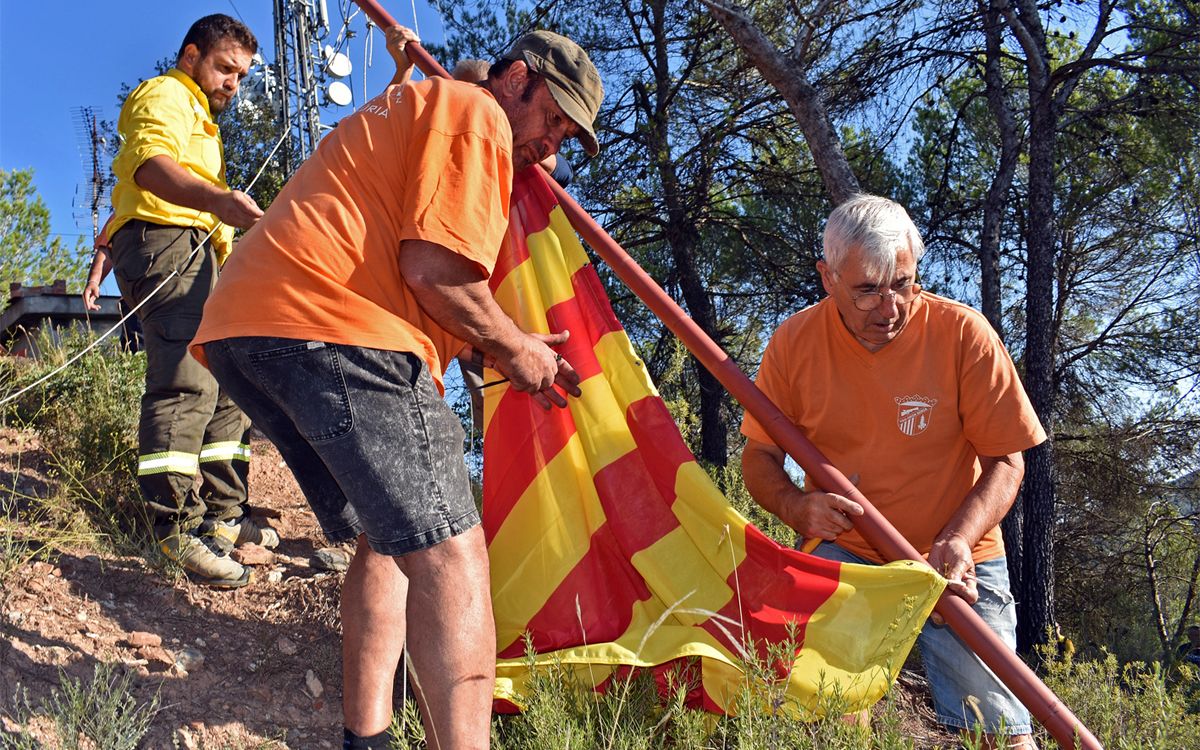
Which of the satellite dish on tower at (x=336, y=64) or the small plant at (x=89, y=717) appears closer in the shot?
the small plant at (x=89, y=717)

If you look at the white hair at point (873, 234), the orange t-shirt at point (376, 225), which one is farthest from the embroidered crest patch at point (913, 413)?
the orange t-shirt at point (376, 225)

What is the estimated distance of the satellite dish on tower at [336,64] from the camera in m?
10.4

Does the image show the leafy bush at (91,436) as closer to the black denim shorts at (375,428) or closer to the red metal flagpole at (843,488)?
the black denim shorts at (375,428)

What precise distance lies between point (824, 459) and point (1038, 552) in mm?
5402

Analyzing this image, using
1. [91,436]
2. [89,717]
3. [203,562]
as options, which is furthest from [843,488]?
[91,436]

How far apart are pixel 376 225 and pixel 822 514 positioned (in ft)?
5.07

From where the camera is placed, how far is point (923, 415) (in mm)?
3051

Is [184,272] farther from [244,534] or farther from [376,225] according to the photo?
[376,225]

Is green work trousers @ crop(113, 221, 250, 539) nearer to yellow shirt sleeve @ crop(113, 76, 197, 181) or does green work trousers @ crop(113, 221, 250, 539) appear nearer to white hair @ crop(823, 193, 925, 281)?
yellow shirt sleeve @ crop(113, 76, 197, 181)

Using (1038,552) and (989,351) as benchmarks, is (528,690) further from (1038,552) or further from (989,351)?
(1038,552)

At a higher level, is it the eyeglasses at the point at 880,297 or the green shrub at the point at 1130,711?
the eyeglasses at the point at 880,297

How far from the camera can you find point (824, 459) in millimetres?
3029

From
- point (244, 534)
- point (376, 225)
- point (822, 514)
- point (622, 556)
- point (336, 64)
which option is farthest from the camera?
point (336, 64)

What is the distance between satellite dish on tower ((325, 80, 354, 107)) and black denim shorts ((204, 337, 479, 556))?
29.0 feet
